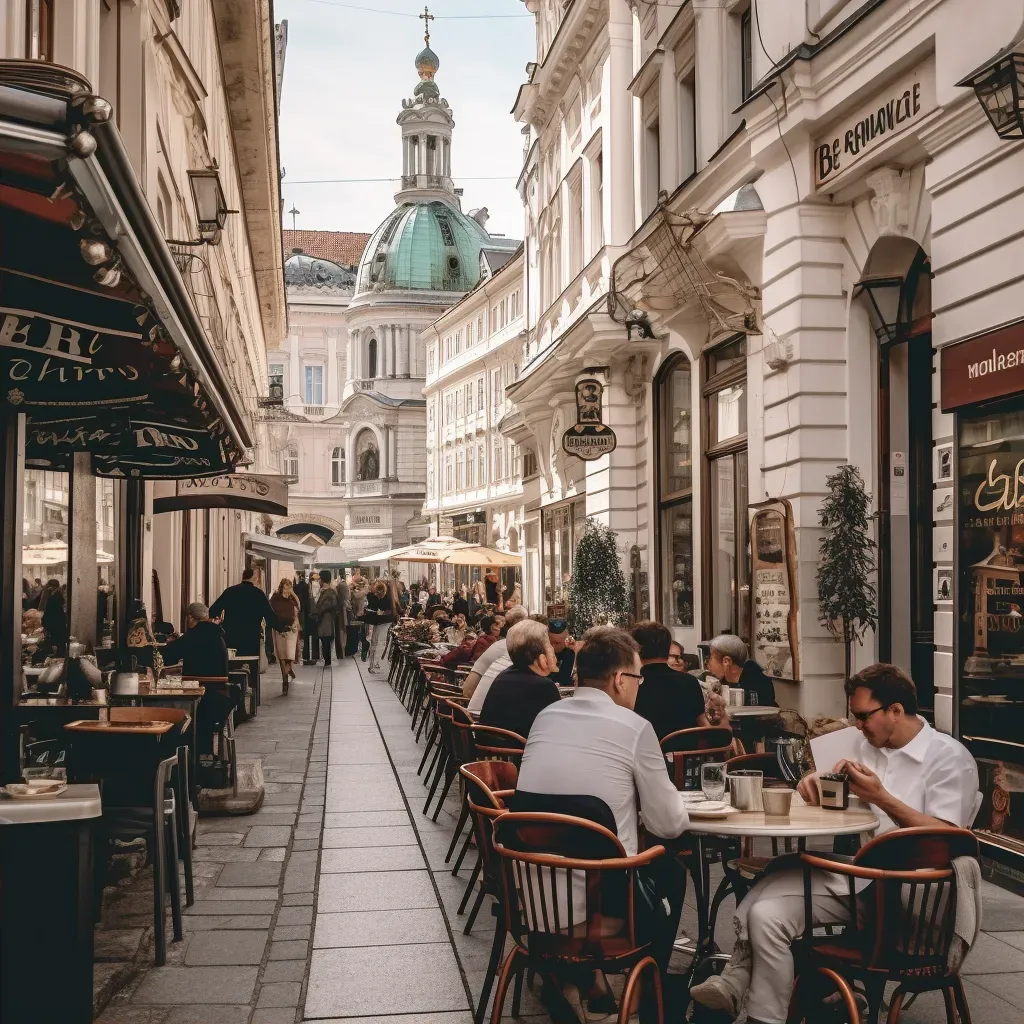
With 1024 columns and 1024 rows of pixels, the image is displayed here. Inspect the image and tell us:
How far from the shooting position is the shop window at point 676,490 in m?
18.0

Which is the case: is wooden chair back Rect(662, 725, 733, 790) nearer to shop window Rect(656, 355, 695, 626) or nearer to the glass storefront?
the glass storefront

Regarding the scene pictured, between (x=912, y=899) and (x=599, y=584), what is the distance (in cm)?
1567

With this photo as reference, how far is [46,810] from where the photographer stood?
16.9 feet

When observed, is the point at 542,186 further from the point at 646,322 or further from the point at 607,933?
the point at 607,933

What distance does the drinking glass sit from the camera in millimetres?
5562

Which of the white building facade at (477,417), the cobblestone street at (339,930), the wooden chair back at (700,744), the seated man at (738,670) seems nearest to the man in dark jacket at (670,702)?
the wooden chair back at (700,744)

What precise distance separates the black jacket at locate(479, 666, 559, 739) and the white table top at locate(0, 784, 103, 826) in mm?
3247

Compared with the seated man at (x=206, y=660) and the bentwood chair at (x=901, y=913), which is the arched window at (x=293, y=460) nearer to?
the seated man at (x=206, y=660)

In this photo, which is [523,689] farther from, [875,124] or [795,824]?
[875,124]

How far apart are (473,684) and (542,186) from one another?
1849 cm

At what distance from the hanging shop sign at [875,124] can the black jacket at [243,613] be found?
9439 mm

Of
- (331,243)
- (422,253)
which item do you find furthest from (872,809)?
(331,243)

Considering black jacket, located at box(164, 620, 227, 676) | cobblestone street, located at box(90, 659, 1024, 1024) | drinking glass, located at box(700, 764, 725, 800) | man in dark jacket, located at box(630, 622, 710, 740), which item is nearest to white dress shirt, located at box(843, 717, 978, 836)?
drinking glass, located at box(700, 764, 725, 800)

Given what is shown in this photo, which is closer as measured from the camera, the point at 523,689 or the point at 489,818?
the point at 489,818
